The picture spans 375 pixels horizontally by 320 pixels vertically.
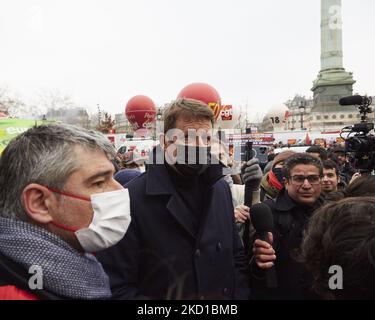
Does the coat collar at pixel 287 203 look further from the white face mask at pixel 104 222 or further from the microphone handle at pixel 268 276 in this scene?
the white face mask at pixel 104 222

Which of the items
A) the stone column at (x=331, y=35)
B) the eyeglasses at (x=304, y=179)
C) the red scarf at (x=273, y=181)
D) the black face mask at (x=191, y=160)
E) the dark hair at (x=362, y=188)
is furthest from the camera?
the stone column at (x=331, y=35)

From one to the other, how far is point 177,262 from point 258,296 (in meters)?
0.59

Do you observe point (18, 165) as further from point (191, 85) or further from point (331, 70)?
point (331, 70)

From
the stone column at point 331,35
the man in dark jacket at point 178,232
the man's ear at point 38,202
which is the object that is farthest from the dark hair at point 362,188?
the stone column at point 331,35

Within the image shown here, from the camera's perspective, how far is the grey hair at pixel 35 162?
4.28 ft

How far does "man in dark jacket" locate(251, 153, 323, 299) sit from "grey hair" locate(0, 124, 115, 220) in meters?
1.17

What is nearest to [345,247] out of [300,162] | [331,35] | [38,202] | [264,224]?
[264,224]

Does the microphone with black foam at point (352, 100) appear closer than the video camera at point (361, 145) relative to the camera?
No

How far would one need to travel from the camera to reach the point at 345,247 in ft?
3.99

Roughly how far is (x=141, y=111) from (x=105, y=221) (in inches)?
328

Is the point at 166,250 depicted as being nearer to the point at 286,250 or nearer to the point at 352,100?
the point at 286,250

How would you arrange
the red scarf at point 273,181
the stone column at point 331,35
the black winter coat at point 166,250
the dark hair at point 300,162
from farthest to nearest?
1. the stone column at point 331,35
2. the red scarf at point 273,181
3. the dark hair at point 300,162
4. the black winter coat at point 166,250

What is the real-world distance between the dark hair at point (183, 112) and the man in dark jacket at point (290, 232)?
0.79 metres
